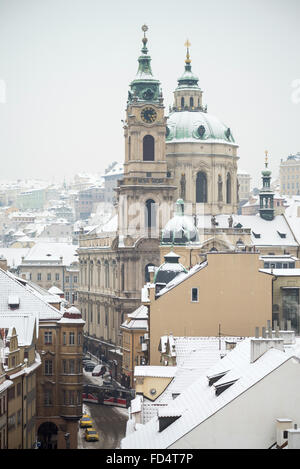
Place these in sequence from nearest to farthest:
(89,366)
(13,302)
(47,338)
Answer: (13,302) → (47,338) → (89,366)

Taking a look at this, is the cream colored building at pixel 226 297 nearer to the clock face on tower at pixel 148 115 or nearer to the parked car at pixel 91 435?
the parked car at pixel 91 435

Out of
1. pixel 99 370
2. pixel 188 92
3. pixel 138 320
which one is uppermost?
pixel 188 92

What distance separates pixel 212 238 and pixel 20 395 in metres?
69.3

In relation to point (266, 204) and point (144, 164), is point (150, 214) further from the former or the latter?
point (266, 204)

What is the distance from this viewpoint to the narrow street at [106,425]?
82062mm

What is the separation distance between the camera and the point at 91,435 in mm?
85312

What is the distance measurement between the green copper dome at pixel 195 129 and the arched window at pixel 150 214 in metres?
12.8

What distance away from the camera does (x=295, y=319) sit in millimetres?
77062

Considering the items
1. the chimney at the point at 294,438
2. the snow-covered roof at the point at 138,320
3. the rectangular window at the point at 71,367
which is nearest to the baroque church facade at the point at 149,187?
the snow-covered roof at the point at 138,320

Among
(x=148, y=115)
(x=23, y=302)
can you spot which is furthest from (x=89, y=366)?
(x=23, y=302)

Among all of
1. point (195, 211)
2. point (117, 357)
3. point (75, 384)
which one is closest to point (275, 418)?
point (75, 384)

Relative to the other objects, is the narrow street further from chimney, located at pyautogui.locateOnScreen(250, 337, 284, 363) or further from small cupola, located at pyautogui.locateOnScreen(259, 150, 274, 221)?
small cupola, located at pyautogui.locateOnScreen(259, 150, 274, 221)

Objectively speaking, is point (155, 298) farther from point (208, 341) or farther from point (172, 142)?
point (172, 142)

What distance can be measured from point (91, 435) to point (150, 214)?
61.6 metres
